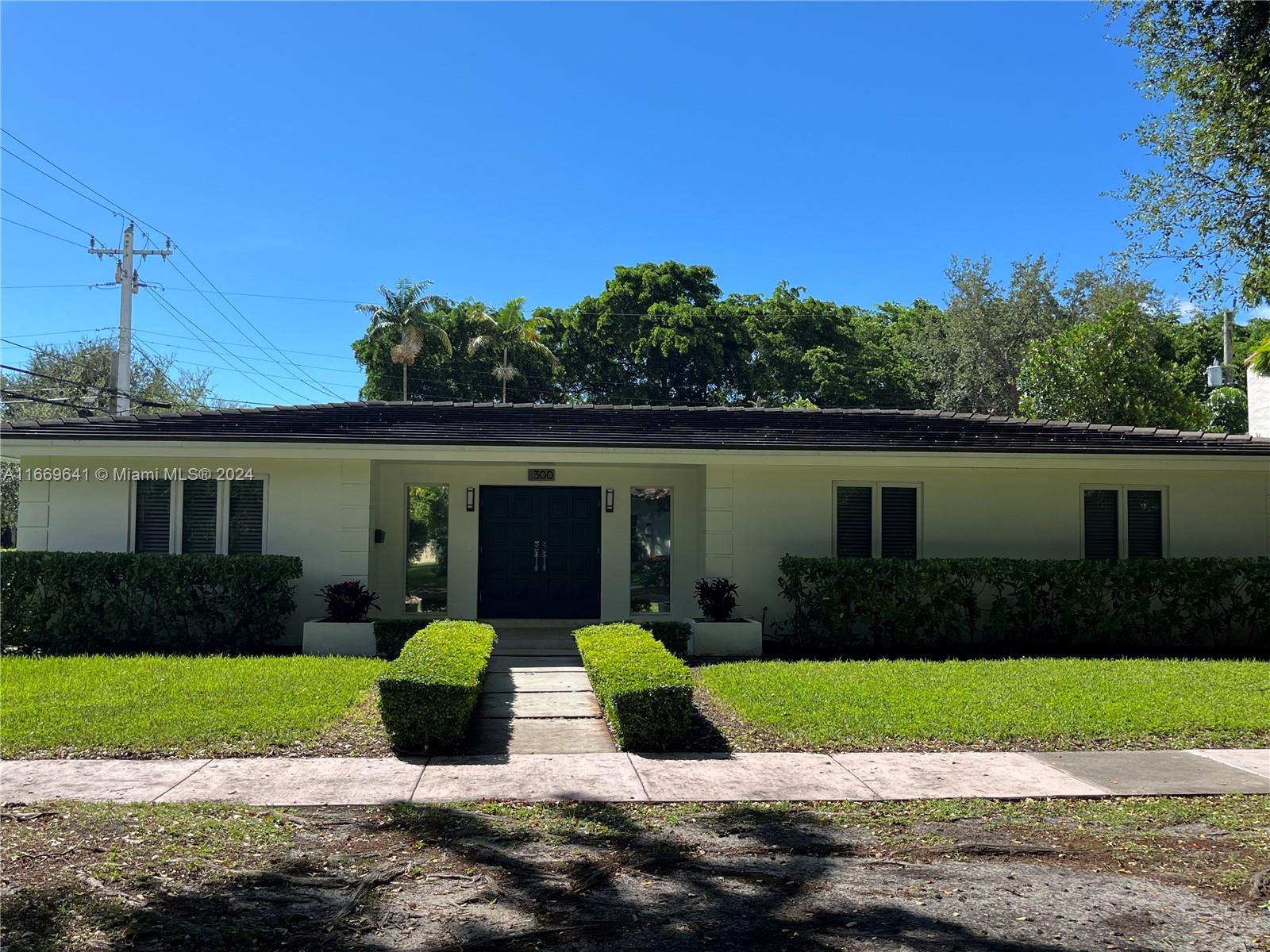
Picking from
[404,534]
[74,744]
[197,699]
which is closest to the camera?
[74,744]

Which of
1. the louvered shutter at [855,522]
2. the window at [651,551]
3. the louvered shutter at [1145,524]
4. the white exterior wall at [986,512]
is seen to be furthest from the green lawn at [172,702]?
the louvered shutter at [1145,524]

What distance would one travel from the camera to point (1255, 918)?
437cm

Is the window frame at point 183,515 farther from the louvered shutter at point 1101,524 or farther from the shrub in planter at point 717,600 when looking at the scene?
the louvered shutter at point 1101,524

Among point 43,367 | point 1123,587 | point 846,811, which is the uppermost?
point 43,367

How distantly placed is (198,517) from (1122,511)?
519 inches

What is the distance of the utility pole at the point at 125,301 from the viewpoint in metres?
26.9

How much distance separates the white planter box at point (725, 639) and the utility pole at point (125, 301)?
20.6 meters

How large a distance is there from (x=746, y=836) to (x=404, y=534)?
9.92m

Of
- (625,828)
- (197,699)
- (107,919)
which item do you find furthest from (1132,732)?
(197,699)

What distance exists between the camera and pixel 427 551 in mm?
14570

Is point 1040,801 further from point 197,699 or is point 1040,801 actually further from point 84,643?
point 84,643

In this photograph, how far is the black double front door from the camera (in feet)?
47.8

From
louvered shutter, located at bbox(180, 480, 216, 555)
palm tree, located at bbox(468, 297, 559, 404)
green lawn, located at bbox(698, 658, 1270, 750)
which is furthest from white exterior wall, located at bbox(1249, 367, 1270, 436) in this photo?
palm tree, located at bbox(468, 297, 559, 404)

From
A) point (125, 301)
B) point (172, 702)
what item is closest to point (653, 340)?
point (125, 301)
